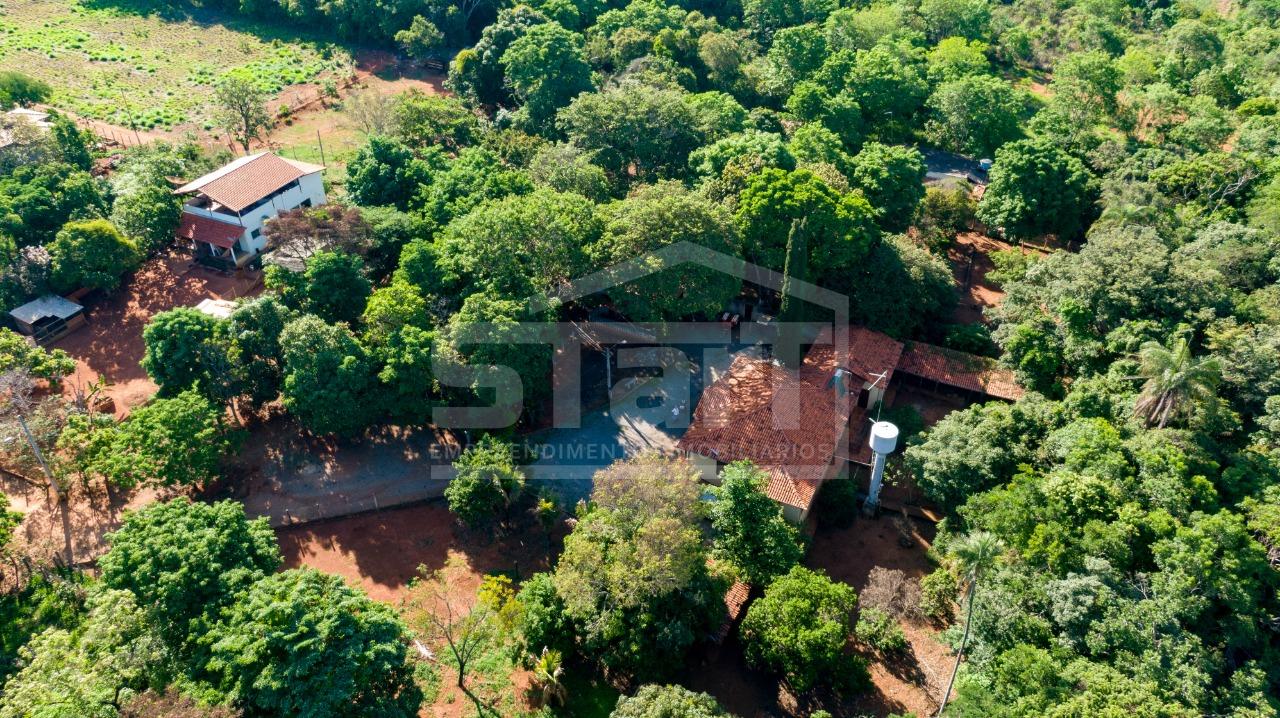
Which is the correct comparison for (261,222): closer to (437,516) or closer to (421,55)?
(437,516)

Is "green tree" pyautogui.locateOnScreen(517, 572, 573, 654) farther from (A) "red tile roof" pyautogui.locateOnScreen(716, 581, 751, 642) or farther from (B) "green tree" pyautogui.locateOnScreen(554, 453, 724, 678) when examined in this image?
(A) "red tile roof" pyautogui.locateOnScreen(716, 581, 751, 642)

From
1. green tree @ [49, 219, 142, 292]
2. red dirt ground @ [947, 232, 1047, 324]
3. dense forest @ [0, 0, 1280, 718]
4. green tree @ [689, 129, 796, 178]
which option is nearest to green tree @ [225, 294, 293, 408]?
dense forest @ [0, 0, 1280, 718]

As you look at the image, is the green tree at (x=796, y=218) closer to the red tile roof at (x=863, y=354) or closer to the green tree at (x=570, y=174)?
the red tile roof at (x=863, y=354)

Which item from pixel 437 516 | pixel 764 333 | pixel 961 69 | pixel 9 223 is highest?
pixel 961 69

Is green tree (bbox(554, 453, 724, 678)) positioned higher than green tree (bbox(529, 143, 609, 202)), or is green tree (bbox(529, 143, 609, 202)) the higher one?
green tree (bbox(529, 143, 609, 202))

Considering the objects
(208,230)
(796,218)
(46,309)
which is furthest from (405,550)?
(46,309)

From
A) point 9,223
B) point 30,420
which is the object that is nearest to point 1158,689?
point 30,420

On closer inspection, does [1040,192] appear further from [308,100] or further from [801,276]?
[308,100]
